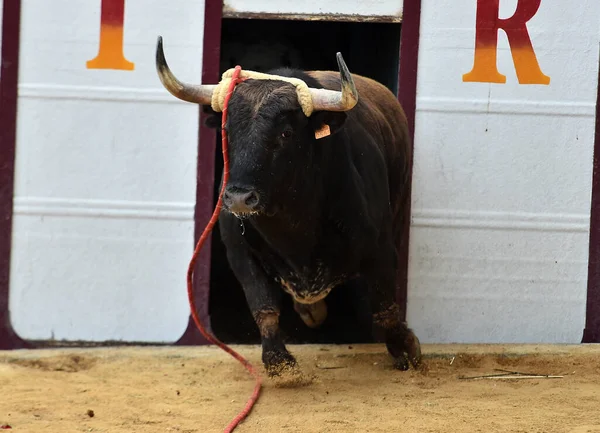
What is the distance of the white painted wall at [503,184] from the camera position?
676cm

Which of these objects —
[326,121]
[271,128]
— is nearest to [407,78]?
[326,121]

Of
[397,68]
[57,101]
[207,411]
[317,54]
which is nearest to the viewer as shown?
[207,411]

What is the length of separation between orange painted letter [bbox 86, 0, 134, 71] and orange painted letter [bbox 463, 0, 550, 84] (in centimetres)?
222

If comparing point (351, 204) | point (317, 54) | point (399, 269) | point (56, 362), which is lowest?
point (56, 362)

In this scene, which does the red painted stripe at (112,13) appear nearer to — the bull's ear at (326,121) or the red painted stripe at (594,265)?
the bull's ear at (326,121)

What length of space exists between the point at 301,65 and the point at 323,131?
5.66 metres

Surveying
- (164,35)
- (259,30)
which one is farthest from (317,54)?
(164,35)

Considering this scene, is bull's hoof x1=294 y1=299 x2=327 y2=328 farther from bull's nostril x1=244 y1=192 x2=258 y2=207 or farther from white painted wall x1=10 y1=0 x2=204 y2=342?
bull's nostril x1=244 y1=192 x2=258 y2=207

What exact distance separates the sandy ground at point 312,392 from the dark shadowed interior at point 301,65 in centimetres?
73

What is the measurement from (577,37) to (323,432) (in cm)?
341

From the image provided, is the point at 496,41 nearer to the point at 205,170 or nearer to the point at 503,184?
the point at 503,184

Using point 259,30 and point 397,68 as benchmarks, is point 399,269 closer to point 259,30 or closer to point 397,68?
point 397,68

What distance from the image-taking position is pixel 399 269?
6844 millimetres

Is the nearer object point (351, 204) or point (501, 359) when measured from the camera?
point (351, 204)
